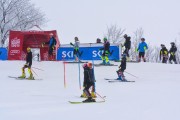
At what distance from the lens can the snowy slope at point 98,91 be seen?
11.3 meters

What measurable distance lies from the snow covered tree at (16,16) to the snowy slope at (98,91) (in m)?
25.9

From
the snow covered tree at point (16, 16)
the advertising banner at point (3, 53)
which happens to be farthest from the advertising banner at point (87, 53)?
the snow covered tree at point (16, 16)

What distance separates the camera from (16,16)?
5334 cm

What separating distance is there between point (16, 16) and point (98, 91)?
38119 millimetres

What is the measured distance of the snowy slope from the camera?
11.3 meters

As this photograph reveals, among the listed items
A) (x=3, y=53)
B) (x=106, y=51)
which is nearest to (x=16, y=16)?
(x=3, y=53)

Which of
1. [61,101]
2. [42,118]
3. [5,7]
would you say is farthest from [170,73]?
[5,7]

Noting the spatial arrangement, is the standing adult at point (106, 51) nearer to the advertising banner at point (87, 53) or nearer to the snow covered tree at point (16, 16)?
the advertising banner at point (87, 53)

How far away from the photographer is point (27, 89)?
58.4 ft

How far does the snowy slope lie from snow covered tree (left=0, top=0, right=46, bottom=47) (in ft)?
85.1

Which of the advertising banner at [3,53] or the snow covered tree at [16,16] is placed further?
the snow covered tree at [16,16]

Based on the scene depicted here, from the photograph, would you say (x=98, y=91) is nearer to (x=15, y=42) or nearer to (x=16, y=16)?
(x=15, y=42)

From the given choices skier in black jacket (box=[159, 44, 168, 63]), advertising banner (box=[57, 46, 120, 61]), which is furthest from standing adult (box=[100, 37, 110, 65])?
skier in black jacket (box=[159, 44, 168, 63])

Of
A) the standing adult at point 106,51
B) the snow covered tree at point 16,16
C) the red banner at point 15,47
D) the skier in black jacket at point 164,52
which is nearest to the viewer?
the standing adult at point 106,51
